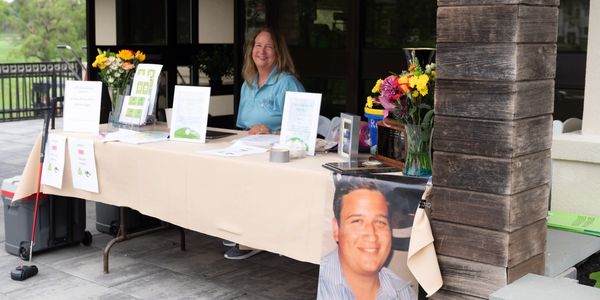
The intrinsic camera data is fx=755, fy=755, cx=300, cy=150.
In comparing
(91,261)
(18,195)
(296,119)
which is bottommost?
(91,261)

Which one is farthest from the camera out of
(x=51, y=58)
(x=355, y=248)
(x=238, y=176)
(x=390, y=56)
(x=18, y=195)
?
(x=51, y=58)

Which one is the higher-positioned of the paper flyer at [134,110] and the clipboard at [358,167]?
the paper flyer at [134,110]

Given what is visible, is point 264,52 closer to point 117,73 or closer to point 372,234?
point 117,73

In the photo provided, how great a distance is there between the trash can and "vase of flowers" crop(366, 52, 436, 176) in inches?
102

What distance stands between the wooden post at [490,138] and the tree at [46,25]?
18.2 m

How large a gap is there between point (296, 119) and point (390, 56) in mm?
3131

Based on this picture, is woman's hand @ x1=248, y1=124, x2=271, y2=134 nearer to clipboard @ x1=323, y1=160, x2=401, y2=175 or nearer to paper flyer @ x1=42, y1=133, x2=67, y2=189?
paper flyer @ x1=42, y1=133, x2=67, y2=189

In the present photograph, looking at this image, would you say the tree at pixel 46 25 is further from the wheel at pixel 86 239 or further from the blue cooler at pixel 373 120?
the blue cooler at pixel 373 120

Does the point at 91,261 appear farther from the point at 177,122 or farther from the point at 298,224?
the point at 298,224

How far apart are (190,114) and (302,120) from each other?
84 centimetres

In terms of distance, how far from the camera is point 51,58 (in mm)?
20375

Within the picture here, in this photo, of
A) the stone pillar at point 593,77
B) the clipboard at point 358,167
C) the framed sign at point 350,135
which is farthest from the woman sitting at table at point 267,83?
the stone pillar at point 593,77

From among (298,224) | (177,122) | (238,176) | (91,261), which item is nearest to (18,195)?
(91,261)

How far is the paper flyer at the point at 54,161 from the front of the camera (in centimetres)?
451
